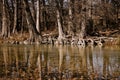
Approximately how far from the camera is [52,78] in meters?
11.3

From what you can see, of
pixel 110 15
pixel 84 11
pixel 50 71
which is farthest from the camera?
pixel 110 15

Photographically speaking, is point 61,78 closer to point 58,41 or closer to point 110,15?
point 58,41

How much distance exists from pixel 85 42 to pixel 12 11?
95.6 feet

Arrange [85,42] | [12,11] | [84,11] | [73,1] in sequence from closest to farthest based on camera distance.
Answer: [85,42], [84,11], [73,1], [12,11]

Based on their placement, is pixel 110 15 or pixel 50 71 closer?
pixel 50 71

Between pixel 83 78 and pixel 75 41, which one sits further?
pixel 75 41

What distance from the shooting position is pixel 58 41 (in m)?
34.6

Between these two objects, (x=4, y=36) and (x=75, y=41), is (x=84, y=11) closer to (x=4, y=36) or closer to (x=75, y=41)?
(x=75, y=41)

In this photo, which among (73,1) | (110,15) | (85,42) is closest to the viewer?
(85,42)

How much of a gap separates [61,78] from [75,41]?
22.5 m

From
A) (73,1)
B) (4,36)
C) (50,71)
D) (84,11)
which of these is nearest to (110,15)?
(73,1)

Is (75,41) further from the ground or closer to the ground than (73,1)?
closer to the ground

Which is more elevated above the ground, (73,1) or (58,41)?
(73,1)

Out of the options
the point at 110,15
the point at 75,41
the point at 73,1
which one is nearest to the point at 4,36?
the point at 73,1
